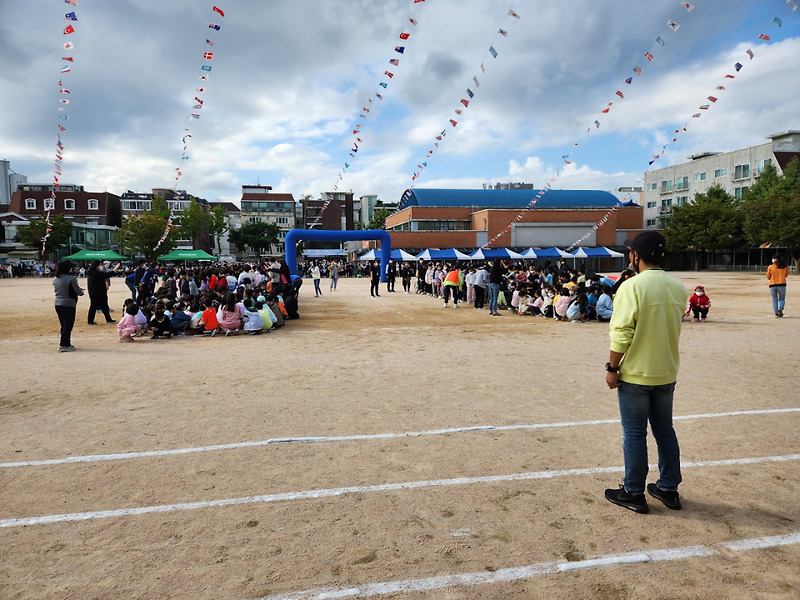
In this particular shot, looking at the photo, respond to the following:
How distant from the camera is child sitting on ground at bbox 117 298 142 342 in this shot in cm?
1038

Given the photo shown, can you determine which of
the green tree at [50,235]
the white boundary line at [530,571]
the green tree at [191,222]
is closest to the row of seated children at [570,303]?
the white boundary line at [530,571]

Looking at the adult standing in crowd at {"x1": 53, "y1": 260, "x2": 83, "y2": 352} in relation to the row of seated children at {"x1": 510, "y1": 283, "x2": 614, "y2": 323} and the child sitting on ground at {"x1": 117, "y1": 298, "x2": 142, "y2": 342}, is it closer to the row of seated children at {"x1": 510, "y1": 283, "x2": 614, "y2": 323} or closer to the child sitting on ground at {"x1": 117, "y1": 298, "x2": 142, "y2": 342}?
the child sitting on ground at {"x1": 117, "y1": 298, "x2": 142, "y2": 342}

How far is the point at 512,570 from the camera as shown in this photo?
2570 mm

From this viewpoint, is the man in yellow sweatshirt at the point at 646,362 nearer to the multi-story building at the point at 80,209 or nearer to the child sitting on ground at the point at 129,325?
the child sitting on ground at the point at 129,325

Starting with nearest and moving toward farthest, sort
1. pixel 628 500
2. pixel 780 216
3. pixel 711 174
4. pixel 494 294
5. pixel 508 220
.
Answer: pixel 628 500 < pixel 494 294 < pixel 780 216 < pixel 508 220 < pixel 711 174

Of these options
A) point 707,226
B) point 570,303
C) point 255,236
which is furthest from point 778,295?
point 255,236

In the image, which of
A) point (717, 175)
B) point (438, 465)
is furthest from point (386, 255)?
point (717, 175)

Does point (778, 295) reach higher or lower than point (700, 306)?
higher

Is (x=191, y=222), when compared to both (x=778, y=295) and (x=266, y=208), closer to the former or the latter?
(x=266, y=208)

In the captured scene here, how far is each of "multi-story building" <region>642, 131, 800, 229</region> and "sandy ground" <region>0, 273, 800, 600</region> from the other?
56362 mm

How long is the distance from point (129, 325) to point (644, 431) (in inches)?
413

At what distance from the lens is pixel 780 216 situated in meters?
38.0

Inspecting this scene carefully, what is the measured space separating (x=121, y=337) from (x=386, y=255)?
24.2m

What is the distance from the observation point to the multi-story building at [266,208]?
8925 centimetres
